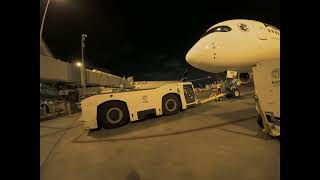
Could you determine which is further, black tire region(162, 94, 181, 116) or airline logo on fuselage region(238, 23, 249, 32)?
airline logo on fuselage region(238, 23, 249, 32)

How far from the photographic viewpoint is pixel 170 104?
10516mm

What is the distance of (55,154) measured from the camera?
218 inches

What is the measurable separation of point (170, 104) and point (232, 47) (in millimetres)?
5319

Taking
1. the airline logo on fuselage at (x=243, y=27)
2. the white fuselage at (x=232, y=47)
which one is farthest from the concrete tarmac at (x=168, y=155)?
the airline logo on fuselage at (x=243, y=27)

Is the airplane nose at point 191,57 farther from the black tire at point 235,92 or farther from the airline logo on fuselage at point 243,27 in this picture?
the black tire at point 235,92

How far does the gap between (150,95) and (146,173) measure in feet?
19.9

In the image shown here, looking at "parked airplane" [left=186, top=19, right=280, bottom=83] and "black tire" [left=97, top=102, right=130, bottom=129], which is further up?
"parked airplane" [left=186, top=19, right=280, bottom=83]

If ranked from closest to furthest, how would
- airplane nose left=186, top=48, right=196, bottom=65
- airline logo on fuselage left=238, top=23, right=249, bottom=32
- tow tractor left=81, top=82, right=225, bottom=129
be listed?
tow tractor left=81, top=82, right=225, bottom=129
airplane nose left=186, top=48, right=196, bottom=65
airline logo on fuselage left=238, top=23, right=249, bottom=32

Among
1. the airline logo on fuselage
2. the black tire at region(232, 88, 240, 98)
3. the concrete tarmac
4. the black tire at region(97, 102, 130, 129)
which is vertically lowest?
the concrete tarmac

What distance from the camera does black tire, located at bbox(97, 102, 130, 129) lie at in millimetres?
8547

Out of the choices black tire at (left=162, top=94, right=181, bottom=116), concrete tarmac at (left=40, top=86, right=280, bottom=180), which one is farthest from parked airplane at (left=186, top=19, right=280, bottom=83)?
concrete tarmac at (left=40, top=86, right=280, bottom=180)

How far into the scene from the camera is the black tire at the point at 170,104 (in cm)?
1037

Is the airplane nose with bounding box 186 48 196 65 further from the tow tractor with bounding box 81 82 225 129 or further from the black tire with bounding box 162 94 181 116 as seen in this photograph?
the black tire with bounding box 162 94 181 116

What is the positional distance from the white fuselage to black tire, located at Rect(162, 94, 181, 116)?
318cm
